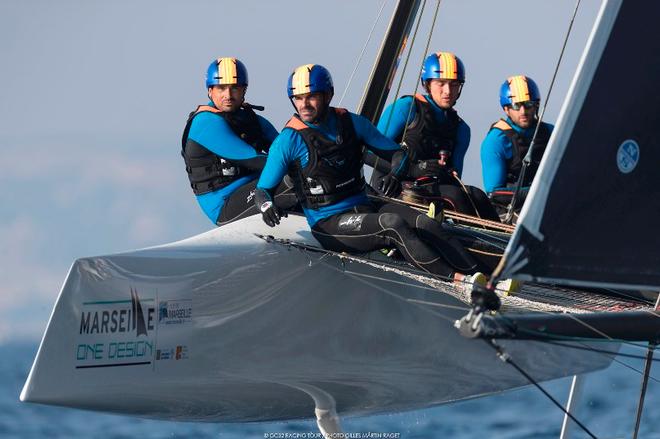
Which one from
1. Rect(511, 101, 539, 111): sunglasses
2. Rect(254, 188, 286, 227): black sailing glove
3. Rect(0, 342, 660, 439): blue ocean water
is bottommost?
Rect(0, 342, 660, 439): blue ocean water

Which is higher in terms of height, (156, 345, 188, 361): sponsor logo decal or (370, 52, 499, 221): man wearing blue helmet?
(370, 52, 499, 221): man wearing blue helmet

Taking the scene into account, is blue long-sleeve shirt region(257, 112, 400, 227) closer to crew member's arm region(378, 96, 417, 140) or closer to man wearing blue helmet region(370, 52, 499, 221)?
man wearing blue helmet region(370, 52, 499, 221)

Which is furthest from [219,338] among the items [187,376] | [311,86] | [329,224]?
[311,86]

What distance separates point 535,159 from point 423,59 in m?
0.90

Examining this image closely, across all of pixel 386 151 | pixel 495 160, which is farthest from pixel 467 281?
pixel 495 160

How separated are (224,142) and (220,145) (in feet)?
0.08

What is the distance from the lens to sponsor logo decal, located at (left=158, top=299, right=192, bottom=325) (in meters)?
6.02

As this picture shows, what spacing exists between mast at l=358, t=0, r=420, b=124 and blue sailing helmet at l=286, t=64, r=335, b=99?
1.72 m

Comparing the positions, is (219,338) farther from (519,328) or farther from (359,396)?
(519,328)

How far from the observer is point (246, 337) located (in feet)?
20.8

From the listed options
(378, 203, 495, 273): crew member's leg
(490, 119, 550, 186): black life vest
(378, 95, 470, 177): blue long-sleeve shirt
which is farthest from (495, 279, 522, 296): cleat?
(490, 119, 550, 186): black life vest

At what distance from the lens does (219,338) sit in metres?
6.24

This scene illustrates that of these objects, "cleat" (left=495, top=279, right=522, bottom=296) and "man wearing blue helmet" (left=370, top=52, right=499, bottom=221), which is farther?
"man wearing blue helmet" (left=370, top=52, right=499, bottom=221)

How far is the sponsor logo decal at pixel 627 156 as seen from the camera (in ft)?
15.2
